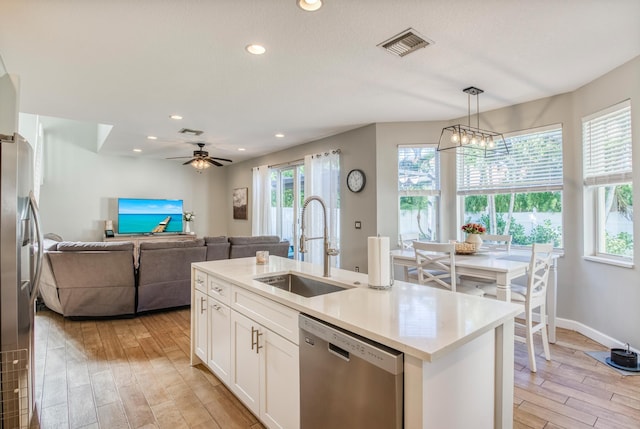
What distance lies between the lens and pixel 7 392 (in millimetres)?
1713

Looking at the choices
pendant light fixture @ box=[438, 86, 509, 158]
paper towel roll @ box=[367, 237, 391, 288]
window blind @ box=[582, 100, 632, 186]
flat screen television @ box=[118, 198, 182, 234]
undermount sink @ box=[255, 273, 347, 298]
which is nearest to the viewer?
paper towel roll @ box=[367, 237, 391, 288]

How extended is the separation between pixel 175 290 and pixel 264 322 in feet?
9.62

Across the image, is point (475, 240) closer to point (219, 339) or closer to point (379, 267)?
point (379, 267)

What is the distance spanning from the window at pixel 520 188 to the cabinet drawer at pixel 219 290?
3.57 meters

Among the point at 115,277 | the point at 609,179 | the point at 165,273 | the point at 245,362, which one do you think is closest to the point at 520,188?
the point at 609,179

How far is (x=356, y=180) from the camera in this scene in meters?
4.93

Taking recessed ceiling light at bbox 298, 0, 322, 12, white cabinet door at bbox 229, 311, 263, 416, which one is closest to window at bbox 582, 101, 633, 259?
recessed ceiling light at bbox 298, 0, 322, 12

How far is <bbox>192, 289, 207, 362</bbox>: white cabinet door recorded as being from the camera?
259cm

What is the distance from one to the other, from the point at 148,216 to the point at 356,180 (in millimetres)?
5331

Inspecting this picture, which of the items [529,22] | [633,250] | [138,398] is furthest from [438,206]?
[138,398]

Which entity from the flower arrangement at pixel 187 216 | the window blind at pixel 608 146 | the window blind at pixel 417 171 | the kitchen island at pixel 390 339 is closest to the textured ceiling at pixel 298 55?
the window blind at pixel 608 146

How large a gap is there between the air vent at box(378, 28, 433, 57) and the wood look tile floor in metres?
2.67

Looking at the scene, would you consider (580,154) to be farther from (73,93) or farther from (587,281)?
(73,93)

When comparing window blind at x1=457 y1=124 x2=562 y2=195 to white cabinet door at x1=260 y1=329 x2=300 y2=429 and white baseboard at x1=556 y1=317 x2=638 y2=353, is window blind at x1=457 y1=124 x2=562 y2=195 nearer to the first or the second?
white baseboard at x1=556 y1=317 x2=638 y2=353
